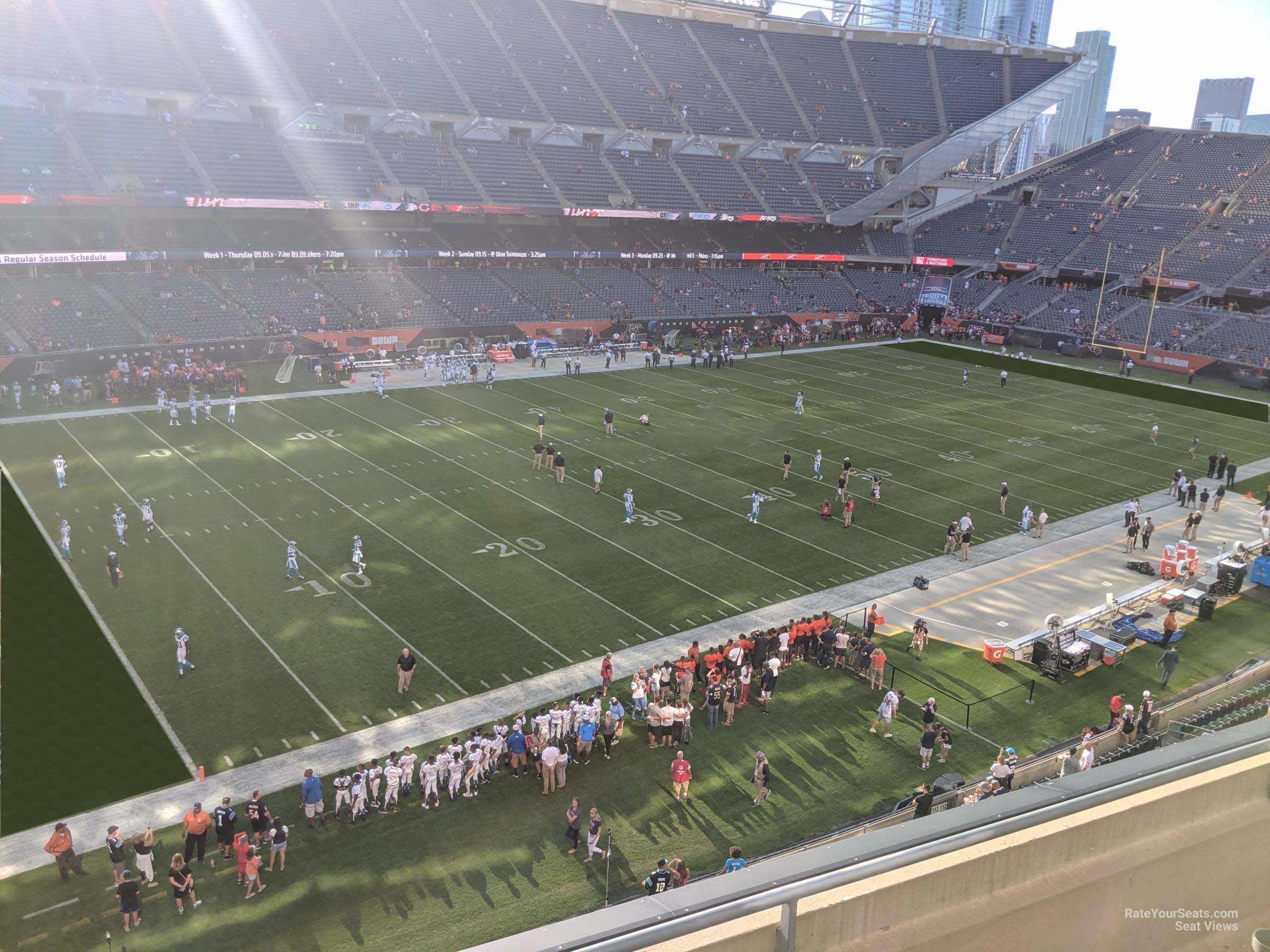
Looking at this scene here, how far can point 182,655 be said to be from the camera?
17.5 m

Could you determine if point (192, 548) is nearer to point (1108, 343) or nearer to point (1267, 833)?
point (1267, 833)

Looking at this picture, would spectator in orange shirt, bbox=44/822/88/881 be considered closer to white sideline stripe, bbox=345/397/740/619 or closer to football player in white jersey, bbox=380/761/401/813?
football player in white jersey, bbox=380/761/401/813

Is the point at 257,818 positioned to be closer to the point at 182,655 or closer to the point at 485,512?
the point at 182,655

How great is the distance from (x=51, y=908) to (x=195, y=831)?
175 cm

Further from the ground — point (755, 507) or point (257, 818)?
point (755, 507)

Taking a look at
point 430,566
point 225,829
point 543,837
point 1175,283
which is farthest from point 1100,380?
point 225,829

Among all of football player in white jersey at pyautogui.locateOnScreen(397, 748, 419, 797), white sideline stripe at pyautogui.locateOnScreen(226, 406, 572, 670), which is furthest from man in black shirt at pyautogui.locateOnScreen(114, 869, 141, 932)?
white sideline stripe at pyautogui.locateOnScreen(226, 406, 572, 670)

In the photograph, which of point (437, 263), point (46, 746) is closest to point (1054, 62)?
point (437, 263)

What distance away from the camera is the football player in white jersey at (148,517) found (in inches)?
→ 944

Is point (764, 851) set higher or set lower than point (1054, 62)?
lower

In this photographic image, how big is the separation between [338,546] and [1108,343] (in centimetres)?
5023

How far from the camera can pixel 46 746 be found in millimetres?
15094

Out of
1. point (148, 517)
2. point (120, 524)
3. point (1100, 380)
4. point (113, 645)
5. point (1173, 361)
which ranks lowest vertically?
point (113, 645)

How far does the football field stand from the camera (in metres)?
18.5
